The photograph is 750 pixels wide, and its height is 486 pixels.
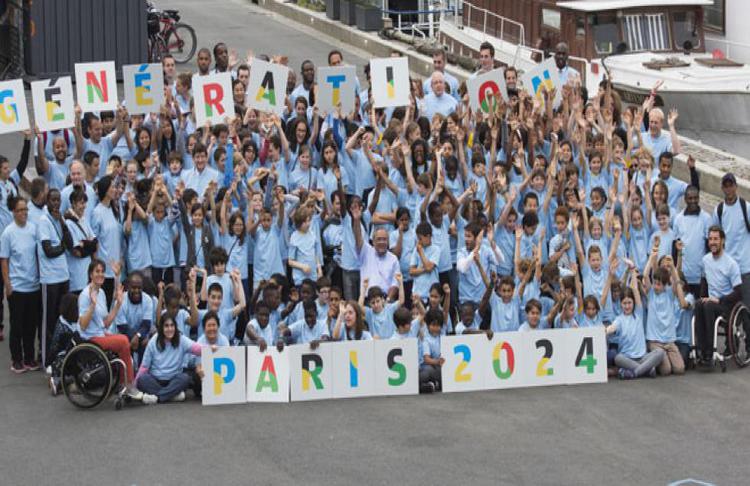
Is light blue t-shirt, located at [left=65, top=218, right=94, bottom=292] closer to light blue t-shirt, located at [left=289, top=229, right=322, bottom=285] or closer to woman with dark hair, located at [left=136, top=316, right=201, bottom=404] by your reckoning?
woman with dark hair, located at [left=136, top=316, right=201, bottom=404]

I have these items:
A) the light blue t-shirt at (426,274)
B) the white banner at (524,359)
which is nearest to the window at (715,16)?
the light blue t-shirt at (426,274)

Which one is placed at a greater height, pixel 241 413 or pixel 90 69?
pixel 90 69

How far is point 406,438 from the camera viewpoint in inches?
621

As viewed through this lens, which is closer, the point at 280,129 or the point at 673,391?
the point at 673,391

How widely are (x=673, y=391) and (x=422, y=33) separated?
20187 millimetres

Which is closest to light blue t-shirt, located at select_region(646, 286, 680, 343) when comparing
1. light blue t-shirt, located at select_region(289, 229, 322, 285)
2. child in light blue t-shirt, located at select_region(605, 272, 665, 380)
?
child in light blue t-shirt, located at select_region(605, 272, 665, 380)

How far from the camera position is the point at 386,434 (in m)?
15.9

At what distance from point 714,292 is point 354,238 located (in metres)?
3.94

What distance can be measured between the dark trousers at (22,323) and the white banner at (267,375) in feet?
8.31

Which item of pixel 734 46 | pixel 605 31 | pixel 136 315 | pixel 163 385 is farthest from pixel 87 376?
pixel 734 46

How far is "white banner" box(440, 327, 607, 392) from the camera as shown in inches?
689

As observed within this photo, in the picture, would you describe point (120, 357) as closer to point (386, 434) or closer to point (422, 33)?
point (386, 434)

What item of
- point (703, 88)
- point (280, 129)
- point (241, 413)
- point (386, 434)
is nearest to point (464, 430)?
point (386, 434)

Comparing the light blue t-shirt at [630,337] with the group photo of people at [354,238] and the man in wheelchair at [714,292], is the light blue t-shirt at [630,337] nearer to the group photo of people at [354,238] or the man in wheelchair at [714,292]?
the group photo of people at [354,238]
